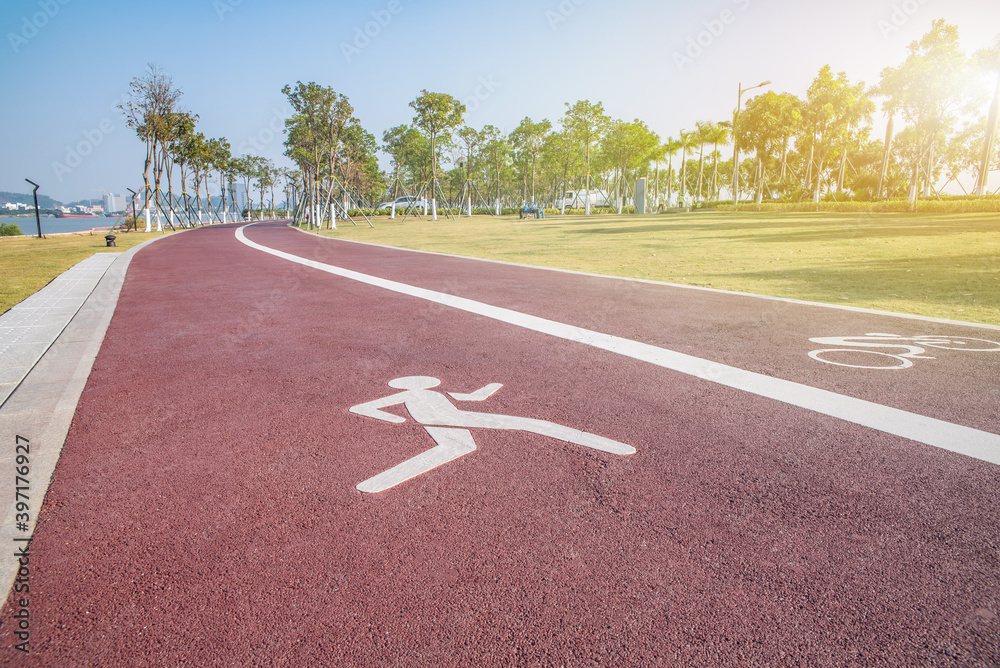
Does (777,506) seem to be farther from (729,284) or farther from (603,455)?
(729,284)

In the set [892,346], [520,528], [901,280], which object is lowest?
[520,528]

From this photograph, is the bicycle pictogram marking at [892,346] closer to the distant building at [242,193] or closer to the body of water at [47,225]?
the body of water at [47,225]

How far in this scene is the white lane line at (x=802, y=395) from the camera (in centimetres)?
314

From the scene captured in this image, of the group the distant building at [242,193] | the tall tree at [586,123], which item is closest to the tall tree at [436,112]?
the tall tree at [586,123]

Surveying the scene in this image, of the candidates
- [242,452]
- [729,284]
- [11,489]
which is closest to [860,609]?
[242,452]

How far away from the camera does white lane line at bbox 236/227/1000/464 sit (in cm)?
314

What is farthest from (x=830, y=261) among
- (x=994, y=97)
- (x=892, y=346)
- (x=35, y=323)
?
(x=994, y=97)

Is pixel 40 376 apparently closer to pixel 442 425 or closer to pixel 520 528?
pixel 442 425

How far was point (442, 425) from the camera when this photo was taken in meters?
3.38

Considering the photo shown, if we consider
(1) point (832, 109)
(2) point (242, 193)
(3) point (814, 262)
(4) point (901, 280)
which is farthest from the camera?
(2) point (242, 193)

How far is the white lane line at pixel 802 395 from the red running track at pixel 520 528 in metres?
0.14

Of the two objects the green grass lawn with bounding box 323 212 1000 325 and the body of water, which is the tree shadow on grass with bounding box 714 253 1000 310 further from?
the body of water

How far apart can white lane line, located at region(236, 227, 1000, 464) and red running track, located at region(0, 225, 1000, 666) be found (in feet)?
0.47

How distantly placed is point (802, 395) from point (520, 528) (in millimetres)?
2615
